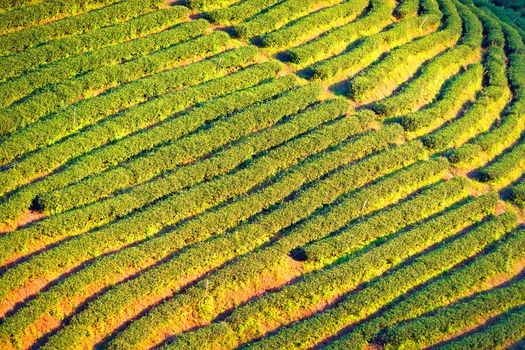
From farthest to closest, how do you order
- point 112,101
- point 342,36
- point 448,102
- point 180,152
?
point 342,36, point 448,102, point 112,101, point 180,152

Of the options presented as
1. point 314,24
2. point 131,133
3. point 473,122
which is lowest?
point 131,133

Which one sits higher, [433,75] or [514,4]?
[514,4]

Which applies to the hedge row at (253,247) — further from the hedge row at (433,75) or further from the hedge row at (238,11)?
the hedge row at (238,11)

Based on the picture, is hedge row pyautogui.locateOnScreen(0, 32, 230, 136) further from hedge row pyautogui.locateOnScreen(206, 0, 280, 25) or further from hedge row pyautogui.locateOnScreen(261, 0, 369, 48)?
hedge row pyautogui.locateOnScreen(261, 0, 369, 48)

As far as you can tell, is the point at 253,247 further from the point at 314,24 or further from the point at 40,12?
the point at 314,24

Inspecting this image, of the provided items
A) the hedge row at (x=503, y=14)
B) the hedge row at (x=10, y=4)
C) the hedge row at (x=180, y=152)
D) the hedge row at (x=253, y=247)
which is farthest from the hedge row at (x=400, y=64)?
the hedge row at (x=10, y=4)

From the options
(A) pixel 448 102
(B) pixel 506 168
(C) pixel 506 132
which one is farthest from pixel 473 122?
(B) pixel 506 168
